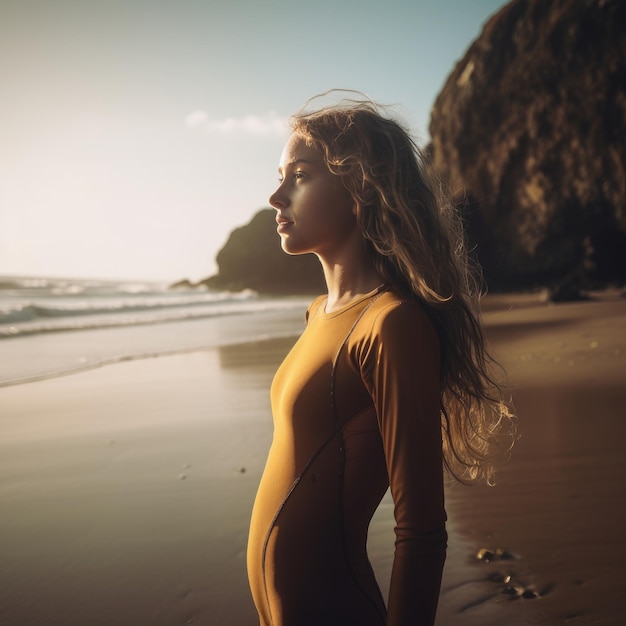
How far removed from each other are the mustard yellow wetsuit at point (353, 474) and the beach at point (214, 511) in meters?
1.38

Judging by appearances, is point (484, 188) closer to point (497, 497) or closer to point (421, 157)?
point (497, 497)

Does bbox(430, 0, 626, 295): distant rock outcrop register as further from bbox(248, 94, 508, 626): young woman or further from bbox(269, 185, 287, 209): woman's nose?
bbox(269, 185, 287, 209): woman's nose

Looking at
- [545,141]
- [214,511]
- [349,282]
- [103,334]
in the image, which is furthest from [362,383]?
[545,141]

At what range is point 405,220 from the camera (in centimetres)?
138

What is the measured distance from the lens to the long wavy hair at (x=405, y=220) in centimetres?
135

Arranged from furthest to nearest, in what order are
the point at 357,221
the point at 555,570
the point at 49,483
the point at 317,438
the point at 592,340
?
the point at 592,340 → the point at 49,483 → the point at 555,570 → the point at 357,221 → the point at 317,438

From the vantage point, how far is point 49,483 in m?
4.26

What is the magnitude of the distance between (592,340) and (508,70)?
1971 cm

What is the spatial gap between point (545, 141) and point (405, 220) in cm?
2467

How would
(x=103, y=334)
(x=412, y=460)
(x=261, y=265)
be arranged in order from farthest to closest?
(x=261, y=265)
(x=103, y=334)
(x=412, y=460)

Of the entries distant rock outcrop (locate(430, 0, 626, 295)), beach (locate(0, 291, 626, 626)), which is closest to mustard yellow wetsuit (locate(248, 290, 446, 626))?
beach (locate(0, 291, 626, 626))

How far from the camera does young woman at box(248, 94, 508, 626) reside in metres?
1.13

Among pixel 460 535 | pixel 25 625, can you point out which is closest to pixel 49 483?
pixel 25 625

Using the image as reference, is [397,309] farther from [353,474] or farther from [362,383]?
[353,474]
